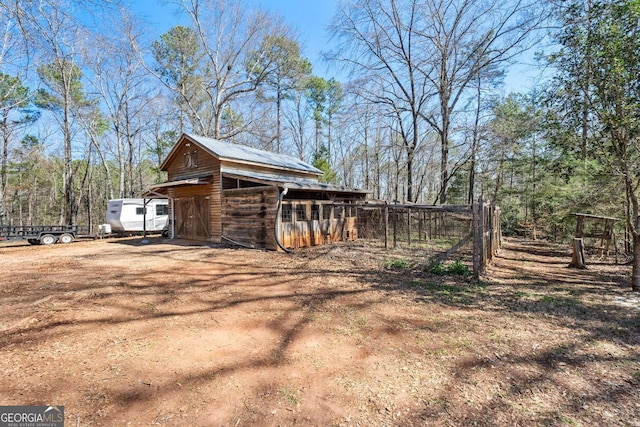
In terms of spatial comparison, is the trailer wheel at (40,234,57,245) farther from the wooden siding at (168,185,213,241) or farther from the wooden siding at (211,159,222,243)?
the wooden siding at (211,159,222,243)

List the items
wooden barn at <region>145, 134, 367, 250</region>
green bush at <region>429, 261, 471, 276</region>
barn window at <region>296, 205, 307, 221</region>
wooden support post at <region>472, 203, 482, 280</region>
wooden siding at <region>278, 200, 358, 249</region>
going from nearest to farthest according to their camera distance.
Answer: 1. wooden support post at <region>472, 203, 482, 280</region>
2. green bush at <region>429, 261, 471, 276</region>
3. wooden barn at <region>145, 134, 367, 250</region>
4. wooden siding at <region>278, 200, 358, 249</region>
5. barn window at <region>296, 205, 307, 221</region>

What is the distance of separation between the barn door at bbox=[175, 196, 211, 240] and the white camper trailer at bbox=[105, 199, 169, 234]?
3.00 m

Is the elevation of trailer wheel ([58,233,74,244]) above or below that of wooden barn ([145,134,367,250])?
below

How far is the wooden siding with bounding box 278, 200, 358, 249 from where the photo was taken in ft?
37.1

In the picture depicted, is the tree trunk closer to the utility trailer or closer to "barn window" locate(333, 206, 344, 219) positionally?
"barn window" locate(333, 206, 344, 219)

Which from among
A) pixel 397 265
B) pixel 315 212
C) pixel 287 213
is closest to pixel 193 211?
pixel 287 213

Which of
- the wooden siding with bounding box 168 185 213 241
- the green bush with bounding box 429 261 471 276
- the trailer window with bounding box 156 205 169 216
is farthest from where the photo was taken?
the trailer window with bounding box 156 205 169 216

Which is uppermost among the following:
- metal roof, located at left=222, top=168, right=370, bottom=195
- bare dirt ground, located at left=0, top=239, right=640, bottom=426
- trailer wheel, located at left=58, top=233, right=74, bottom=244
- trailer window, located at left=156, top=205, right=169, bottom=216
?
metal roof, located at left=222, top=168, right=370, bottom=195

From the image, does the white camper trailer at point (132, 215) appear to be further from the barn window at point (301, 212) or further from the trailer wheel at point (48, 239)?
the barn window at point (301, 212)

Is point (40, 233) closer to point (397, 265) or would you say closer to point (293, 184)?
point (293, 184)

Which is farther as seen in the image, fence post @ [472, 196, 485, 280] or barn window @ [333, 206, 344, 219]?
barn window @ [333, 206, 344, 219]

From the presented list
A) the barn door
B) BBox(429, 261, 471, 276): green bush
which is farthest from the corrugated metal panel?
BBox(429, 261, 471, 276): green bush

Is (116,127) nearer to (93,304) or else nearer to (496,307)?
(93,304)

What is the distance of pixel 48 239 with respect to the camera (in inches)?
538
